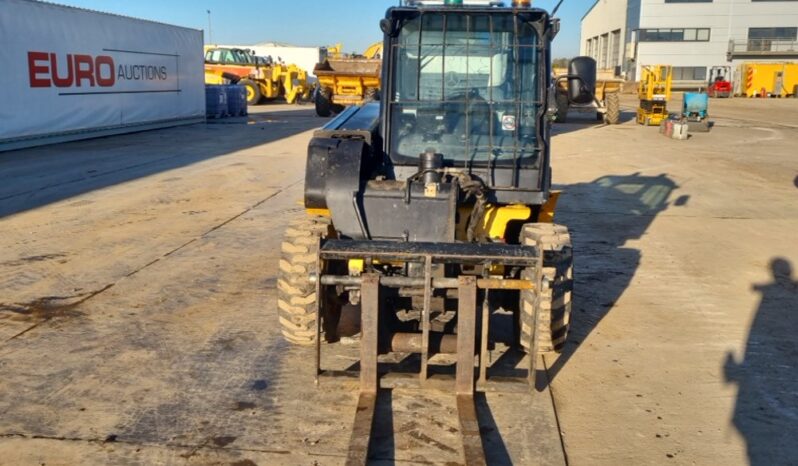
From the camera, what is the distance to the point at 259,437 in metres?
4.11

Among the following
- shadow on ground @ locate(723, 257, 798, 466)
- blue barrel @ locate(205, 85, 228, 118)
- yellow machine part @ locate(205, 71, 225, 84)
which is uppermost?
yellow machine part @ locate(205, 71, 225, 84)

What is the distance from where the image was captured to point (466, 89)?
564cm

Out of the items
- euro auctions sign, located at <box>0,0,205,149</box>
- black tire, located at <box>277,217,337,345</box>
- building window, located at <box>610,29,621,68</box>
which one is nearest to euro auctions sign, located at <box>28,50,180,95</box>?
euro auctions sign, located at <box>0,0,205,149</box>

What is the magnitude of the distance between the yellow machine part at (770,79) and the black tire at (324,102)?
39.4 metres

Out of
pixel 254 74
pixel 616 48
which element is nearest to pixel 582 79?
pixel 254 74

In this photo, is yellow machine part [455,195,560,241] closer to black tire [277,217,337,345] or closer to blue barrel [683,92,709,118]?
black tire [277,217,337,345]

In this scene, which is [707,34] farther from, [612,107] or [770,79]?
[612,107]

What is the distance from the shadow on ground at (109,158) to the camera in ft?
40.3

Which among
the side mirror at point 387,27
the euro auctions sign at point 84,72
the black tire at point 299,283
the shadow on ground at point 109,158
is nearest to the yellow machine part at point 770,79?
the shadow on ground at point 109,158

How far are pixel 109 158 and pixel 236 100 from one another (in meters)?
15.2

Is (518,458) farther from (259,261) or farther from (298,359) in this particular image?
(259,261)

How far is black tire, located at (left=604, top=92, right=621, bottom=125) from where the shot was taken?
1121 inches

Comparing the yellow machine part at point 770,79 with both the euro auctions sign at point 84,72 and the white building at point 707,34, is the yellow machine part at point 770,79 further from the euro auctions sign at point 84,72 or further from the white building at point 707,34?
the euro auctions sign at point 84,72

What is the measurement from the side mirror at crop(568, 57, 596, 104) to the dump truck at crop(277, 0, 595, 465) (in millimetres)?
10
